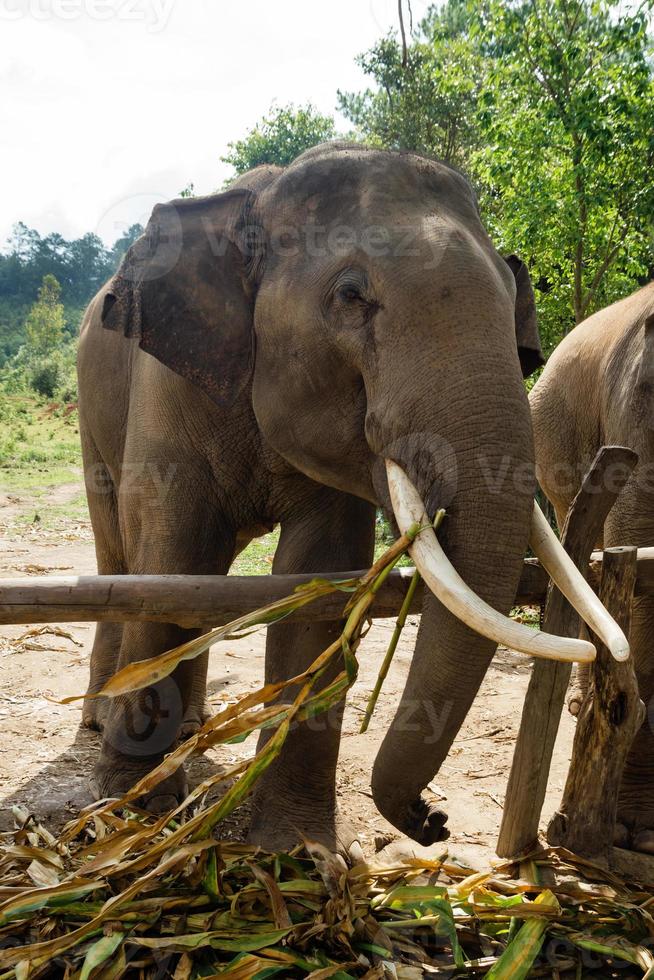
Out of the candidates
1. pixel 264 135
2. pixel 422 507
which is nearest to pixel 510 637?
pixel 422 507

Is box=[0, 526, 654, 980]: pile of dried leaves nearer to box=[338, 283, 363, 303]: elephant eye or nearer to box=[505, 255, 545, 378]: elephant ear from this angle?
box=[338, 283, 363, 303]: elephant eye

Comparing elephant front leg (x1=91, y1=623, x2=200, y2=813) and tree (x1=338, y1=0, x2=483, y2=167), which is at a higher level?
tree (x1=338, y1=0, x2=483, y2=167)

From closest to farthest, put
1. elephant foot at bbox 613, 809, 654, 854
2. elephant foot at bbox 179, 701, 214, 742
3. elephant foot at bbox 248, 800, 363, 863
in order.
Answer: elephant foot at bbox 248, 800, 363, 863 → elephant foot at bbox 613, 809, 654, 854 → elephant foot at bbox 179, 701, 214, 742

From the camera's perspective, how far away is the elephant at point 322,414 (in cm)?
242

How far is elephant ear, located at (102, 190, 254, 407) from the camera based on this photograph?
3.17 meters

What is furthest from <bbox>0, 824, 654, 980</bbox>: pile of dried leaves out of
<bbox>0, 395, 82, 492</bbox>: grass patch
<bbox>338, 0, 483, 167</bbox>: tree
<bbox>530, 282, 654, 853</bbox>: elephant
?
<bbox>0, 395, 82, 492</bbox>: grass patch

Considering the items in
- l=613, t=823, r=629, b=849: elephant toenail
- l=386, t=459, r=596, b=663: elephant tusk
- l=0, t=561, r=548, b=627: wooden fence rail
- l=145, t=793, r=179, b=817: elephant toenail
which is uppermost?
l=386, t=459, r=596, b=663: elephant tusk

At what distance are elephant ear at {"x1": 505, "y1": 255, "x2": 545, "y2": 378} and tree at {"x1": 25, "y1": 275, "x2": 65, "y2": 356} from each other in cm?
3867

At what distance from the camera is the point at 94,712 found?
4.69 m

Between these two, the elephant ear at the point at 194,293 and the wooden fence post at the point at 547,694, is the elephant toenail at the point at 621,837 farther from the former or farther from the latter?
the elephant ear at the point at 194,293

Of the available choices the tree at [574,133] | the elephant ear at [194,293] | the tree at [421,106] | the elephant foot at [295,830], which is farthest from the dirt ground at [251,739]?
the tree at [421,106]

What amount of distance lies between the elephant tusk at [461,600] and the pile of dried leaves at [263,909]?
0.07 metres

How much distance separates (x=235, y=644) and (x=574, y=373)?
285cm

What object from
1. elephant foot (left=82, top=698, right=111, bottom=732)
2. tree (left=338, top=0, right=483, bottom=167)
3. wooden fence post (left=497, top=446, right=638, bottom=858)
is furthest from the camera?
tree (left=338, top=0, right=483, bottom=167)
